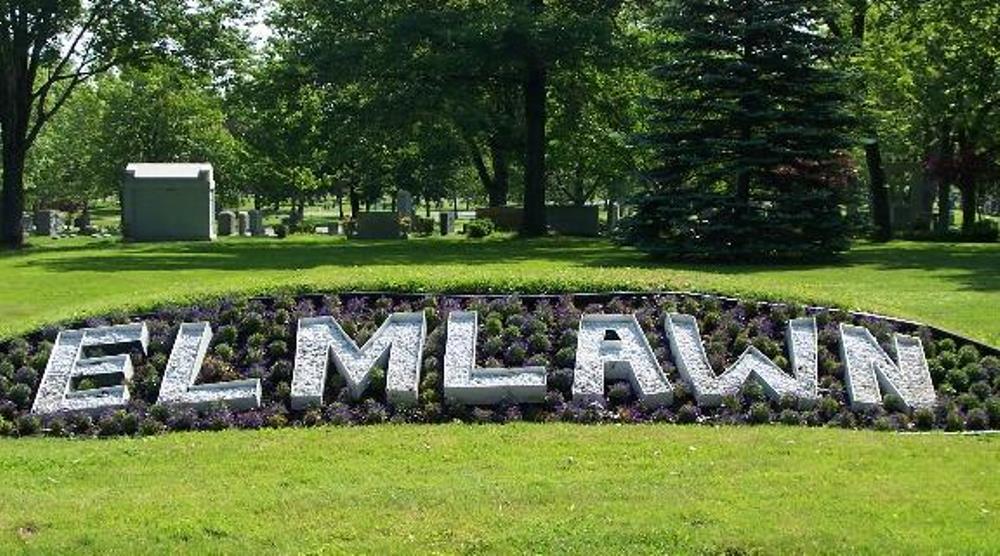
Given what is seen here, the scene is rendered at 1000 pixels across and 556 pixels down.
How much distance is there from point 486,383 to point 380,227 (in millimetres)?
28276

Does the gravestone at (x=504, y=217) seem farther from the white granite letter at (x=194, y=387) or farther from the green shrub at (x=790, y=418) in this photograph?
the green shrub at (x=790, y=418)

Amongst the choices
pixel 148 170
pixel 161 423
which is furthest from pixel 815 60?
pixel 148 170

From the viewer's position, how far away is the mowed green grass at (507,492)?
6.29m

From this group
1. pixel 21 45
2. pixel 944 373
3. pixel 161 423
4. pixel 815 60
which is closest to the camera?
pixel 161 423

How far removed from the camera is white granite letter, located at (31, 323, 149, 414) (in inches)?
406

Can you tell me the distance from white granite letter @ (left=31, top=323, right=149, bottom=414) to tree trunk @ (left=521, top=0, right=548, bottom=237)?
21.9 m

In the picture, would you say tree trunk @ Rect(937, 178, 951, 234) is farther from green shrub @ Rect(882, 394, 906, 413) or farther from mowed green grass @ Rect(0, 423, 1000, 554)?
mowed green grass @ Rect(0, 423, 1000, 554)

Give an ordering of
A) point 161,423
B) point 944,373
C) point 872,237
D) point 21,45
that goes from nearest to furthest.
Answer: point 161,423, point 944,373, point 21,45, point 872,237

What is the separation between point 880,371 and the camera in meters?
10.8

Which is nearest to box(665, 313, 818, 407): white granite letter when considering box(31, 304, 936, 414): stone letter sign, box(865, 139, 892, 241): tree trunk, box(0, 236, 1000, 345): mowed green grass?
box(31, 304, 936, 414): stone letter sign

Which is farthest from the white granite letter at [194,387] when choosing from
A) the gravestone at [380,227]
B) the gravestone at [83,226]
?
the gravestone at [83,226]

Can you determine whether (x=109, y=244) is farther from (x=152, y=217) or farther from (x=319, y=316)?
(x=319, y=316)

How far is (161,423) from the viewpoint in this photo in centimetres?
1002

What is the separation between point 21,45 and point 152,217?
6257 mm
